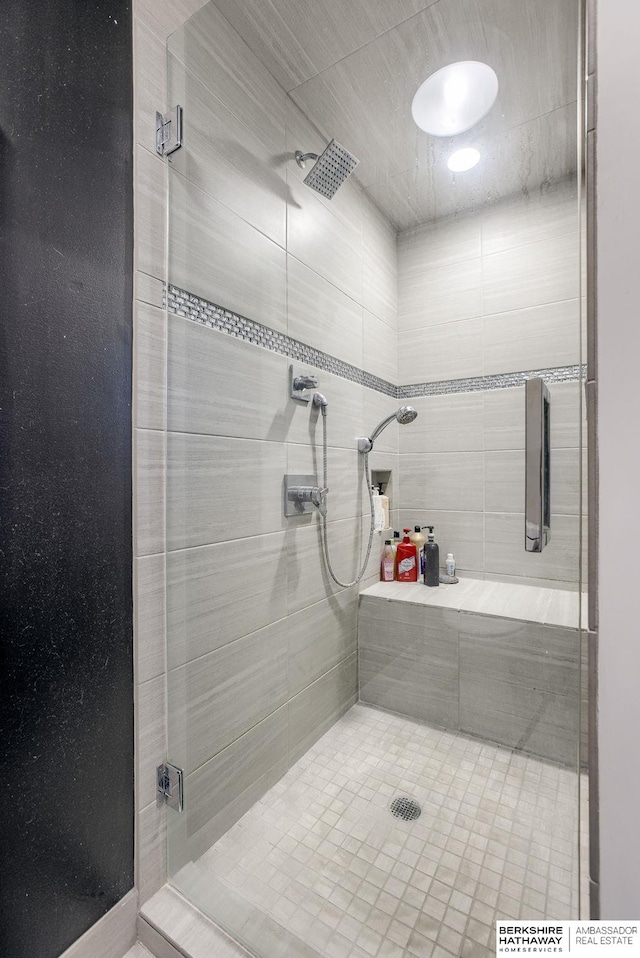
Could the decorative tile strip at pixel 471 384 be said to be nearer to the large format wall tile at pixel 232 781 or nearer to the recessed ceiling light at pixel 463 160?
the recessed ceiling light at pixel 463 160

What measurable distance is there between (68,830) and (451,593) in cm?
108

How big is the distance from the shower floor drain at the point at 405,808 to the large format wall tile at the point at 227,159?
5.39 feet

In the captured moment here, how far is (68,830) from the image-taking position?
0.85 metres

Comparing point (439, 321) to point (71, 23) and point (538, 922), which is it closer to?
point (71, 23)

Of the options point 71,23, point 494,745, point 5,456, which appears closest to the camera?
point 5,456

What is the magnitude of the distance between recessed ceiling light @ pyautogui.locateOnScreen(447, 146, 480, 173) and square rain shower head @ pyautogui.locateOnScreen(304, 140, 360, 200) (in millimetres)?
291

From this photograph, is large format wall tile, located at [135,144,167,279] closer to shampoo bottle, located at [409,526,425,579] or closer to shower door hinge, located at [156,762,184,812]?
shampoo bottle, located at [409,526,425,579]

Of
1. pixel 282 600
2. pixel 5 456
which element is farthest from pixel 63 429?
pixel 282 600

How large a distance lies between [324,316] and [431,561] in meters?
0.87

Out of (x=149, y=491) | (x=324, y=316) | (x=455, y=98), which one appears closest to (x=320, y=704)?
(x=149, y=491)

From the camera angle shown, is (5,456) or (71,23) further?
(71,23)

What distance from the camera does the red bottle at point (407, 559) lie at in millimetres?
1391

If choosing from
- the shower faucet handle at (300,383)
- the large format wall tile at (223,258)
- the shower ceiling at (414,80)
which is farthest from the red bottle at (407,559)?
the shower ceiling at (414,80)

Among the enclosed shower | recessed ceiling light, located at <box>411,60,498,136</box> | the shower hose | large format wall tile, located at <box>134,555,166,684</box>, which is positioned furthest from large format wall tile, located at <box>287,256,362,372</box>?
large format wall tile, located at <box>134,555,166,684</box>
